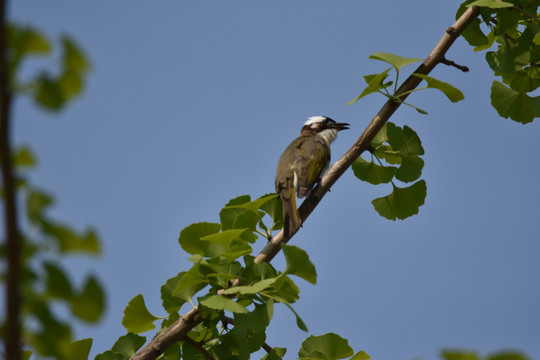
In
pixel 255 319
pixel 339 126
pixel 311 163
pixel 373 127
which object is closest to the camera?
pixel 255 319

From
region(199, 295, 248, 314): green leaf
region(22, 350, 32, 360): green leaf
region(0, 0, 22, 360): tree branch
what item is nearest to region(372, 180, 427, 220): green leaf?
region(199, 295, 248, 314): green leaf

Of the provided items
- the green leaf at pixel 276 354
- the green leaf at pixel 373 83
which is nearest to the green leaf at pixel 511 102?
the green leaf at pixel 373 83

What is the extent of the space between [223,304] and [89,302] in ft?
5.02

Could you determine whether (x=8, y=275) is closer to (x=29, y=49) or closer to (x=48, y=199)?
(x=48, y=199)

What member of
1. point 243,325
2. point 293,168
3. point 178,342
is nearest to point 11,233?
point 243,325

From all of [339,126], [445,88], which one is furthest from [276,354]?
[339,126]

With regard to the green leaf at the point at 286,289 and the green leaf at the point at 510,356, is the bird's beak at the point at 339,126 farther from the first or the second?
the green leaf at the point at 510,356

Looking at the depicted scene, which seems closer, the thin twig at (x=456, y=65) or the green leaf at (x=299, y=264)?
the green leaf at (x=299, y=264)

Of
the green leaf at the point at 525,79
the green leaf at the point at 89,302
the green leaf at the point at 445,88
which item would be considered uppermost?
the green leaf at the point at 525,79

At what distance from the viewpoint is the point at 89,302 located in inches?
42.7

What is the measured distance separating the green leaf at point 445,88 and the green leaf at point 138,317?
5.93ft

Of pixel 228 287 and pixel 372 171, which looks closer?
pixel 228 287

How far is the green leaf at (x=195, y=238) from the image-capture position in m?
2.90

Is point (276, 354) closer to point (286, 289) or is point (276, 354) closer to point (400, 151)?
point (286, 289)
